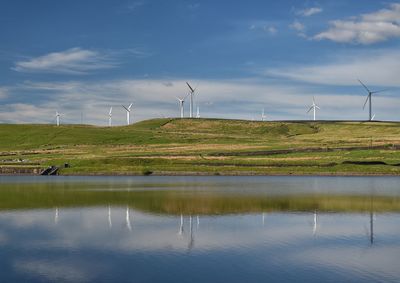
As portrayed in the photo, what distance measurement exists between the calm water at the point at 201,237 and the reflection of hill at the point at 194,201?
0.36 ft

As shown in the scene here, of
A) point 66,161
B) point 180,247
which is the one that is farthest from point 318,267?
point 66,161

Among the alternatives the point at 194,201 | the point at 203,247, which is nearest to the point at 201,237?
the point at 203,247

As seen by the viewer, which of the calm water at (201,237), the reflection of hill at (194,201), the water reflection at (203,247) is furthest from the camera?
the reflection of hill at (194,201)

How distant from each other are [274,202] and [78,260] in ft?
107

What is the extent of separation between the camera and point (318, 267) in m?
30.9

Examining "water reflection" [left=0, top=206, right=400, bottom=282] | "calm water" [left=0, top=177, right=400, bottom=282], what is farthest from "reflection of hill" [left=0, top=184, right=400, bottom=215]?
"water reflection" [left=0, top=206, right=400, bottom=282]

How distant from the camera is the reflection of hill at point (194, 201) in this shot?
184 feet

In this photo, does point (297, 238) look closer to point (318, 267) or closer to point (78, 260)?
point (318, 267)

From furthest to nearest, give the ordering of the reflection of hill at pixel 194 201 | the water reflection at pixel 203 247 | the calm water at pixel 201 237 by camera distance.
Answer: the reflection of hill at pixel 194 201 < the water reflection at pixel 203 247 < the calm water at pixel 201 237

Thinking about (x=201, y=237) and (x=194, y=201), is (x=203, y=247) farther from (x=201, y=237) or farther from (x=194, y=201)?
(x=194, y=201)

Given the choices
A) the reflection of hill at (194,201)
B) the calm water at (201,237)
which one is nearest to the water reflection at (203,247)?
the calm water at (201,237)

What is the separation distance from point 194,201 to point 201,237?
21.9m

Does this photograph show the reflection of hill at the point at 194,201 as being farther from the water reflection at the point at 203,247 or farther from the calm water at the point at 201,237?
the water reflection at the point at 203,247

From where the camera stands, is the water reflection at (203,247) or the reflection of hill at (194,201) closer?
the water reflection at (203,247)
